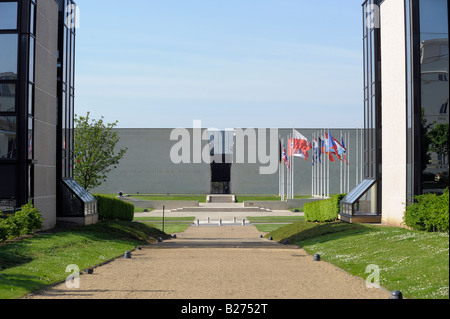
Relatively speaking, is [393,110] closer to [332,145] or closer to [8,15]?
[8,15]

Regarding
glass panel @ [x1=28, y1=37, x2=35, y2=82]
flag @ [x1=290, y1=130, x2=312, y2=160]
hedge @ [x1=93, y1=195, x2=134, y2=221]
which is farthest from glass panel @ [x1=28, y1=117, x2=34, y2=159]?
flag @ [x1=290, y1=130, x2=312, y2=160]

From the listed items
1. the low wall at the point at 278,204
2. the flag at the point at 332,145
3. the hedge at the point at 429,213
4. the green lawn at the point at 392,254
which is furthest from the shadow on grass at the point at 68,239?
the low wall at the point at 278,204

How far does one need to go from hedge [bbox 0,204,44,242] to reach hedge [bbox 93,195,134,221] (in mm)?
9433

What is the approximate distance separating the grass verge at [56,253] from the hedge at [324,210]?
369 inches

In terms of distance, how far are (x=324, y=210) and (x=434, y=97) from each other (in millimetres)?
11237

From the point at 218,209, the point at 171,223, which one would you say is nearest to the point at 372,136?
the point at 171,223

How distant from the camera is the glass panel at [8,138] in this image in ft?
81.3

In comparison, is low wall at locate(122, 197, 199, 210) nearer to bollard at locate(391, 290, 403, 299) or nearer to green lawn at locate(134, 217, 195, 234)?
green lawn at locate(134, 217, 195, 234)

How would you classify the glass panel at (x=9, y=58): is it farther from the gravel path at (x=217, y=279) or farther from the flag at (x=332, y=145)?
the flag at (x=332, y=145)

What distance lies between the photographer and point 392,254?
687 inches

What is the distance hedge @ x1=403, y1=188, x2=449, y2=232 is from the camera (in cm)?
1967
